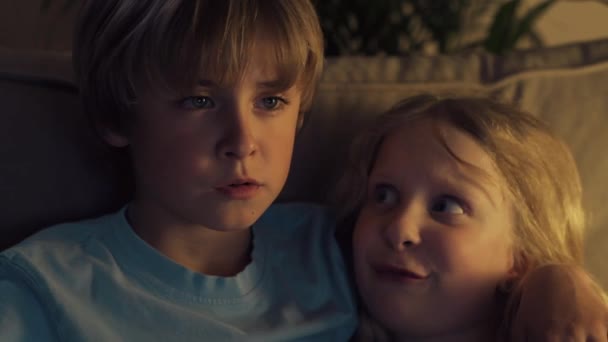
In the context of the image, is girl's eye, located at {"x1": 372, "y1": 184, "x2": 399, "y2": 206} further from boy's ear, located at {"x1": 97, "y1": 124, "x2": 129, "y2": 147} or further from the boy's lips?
boy's ear, located at {"x1": 97, "y1": 124, "x2": 129, "y2": 147}

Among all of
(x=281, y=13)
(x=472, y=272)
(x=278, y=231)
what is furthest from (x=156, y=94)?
(x=472, y=272)

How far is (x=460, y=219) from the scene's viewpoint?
35.8 inches

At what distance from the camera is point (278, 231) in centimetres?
109

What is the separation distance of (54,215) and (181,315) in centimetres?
23

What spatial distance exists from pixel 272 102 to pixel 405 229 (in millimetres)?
222

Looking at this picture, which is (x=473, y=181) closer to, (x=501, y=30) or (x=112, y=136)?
(x=112, y=136)

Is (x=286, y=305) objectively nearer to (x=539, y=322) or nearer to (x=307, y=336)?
(x=307, y=336)

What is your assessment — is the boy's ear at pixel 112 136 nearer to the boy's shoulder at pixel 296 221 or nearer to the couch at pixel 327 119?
the couch at pixel 327 119

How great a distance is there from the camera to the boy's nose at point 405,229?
90 cm

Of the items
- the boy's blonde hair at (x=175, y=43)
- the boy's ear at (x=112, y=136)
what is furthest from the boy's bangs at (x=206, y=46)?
the boy's ear at (x=112, y=136)

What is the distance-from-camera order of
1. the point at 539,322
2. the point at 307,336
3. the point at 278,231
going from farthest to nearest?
the point at 278,231 → the point at 307,336 → the point at 539,322

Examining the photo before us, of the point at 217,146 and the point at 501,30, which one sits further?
the point at 501,30

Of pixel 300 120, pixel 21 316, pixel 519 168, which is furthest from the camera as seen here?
pixel 300 120

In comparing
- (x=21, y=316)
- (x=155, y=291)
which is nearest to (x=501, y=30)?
(x=155, y=291)
